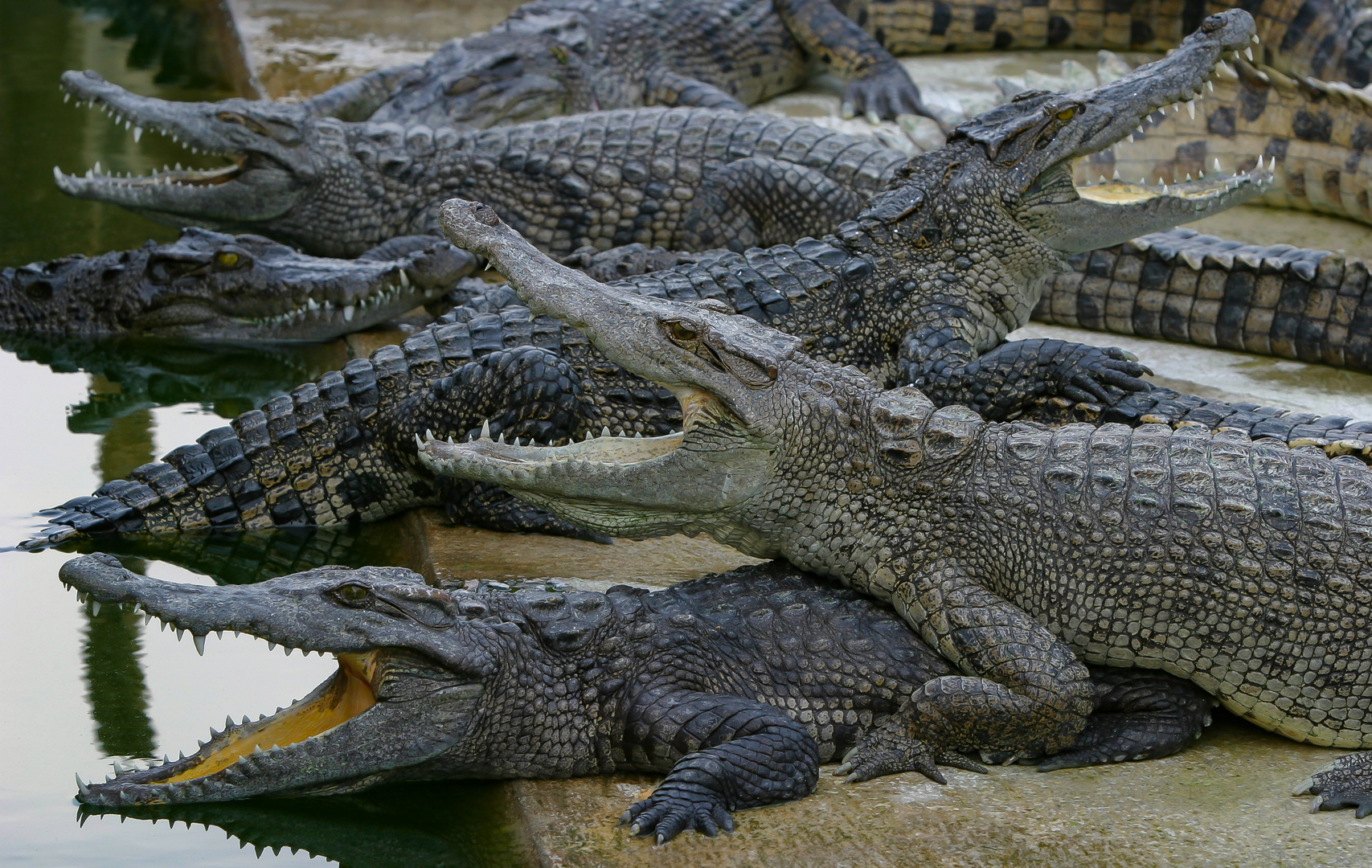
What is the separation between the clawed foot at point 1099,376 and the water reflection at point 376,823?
2.28 metres

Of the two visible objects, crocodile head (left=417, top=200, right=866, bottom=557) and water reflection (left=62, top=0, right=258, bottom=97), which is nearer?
crocodile head (left=417, top=200, right=866, bottom=557)

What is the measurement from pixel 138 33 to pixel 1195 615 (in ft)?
33.6

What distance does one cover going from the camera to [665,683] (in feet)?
10.2

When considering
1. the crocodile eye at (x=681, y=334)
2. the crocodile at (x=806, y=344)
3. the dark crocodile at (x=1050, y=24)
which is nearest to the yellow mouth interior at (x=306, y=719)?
the crocodile eye at (x=681, y=334)

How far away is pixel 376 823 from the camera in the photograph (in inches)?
120

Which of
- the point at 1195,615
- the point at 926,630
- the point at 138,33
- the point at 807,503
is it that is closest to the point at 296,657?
the point at 807,503

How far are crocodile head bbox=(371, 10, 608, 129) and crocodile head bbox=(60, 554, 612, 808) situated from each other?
16.9ft

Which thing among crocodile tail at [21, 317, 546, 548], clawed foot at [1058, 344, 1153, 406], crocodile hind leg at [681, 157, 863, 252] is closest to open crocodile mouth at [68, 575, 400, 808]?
crocodile tail at [21, 317, 546, 548]

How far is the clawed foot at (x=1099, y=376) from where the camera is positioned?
172 inches

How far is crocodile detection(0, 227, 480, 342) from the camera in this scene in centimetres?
582

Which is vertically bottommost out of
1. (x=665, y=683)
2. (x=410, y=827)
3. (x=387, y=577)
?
(x=410, y=827)

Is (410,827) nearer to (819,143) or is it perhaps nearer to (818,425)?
(818,425)

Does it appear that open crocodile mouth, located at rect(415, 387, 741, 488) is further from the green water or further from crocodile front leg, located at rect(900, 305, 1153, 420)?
crocodile front leg, located at rect(900, 305, 1153, 420)

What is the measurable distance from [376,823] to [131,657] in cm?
102
